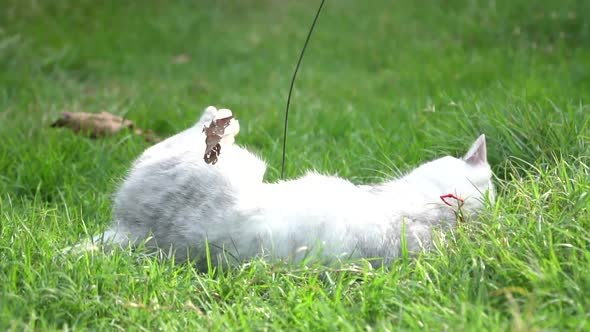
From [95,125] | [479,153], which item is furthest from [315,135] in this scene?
[479,153]

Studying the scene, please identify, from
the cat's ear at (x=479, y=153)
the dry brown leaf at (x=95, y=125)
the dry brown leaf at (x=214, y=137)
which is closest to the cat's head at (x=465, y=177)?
the cat's ear at (x=479, y=153)

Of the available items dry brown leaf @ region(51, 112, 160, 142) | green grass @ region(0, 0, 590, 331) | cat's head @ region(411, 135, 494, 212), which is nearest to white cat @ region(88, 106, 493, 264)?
cat's head @ region(411, 135, 494, 212)

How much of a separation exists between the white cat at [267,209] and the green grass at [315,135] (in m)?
0.11

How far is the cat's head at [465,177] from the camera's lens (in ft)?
10.1

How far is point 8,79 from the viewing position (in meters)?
6.09

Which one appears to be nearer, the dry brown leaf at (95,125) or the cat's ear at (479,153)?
the cat's ear at (479,153)

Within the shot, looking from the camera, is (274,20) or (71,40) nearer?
(71,40)

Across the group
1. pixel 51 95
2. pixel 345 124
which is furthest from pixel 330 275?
pixel 51 95

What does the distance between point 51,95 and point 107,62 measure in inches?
55.0

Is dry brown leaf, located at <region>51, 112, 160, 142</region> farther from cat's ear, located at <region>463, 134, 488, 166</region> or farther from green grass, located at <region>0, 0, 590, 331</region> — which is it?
cat's ear, located at <region>463, 134, 488, 166</region>

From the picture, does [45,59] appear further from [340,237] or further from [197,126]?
[340,237]

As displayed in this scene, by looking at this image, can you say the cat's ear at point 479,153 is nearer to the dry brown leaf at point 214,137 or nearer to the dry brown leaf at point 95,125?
the dry brown leaf at point 214,137

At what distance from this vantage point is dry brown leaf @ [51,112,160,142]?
4.73 meters

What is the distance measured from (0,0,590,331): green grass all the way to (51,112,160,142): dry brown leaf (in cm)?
17
